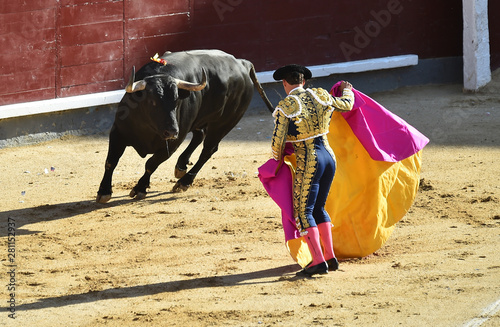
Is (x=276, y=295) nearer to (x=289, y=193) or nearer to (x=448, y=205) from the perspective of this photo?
(x=289, y=193)

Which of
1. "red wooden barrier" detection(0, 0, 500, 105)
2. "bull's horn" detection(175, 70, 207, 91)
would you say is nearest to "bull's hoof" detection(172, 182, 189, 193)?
"bull's horn" detection(175, 70, 207, 91)

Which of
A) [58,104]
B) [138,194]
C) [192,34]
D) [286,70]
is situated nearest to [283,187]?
[286,70]

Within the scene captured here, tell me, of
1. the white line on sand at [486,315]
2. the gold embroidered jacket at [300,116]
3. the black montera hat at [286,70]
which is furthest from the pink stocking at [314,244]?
the white line on sand at [486,315]

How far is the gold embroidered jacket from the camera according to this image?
13.7ft

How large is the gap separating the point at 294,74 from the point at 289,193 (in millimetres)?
627

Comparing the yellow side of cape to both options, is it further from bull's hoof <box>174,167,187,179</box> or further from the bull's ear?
bull's hoof <box>174,167,187,179</box>

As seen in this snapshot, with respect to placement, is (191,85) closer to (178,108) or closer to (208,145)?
(178,108)

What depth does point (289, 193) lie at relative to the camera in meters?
4.39

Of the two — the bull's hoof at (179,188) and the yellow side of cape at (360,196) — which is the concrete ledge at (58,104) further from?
the yellow side of cape at (360,196)

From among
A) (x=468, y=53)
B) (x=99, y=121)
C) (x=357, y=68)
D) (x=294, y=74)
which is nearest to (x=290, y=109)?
(x=294, y=74)

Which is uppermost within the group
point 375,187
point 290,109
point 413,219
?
point 290,109

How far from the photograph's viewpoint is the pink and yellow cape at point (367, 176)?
4.64m

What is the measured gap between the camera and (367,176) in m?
4.68

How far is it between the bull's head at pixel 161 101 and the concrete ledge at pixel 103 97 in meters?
1.93
